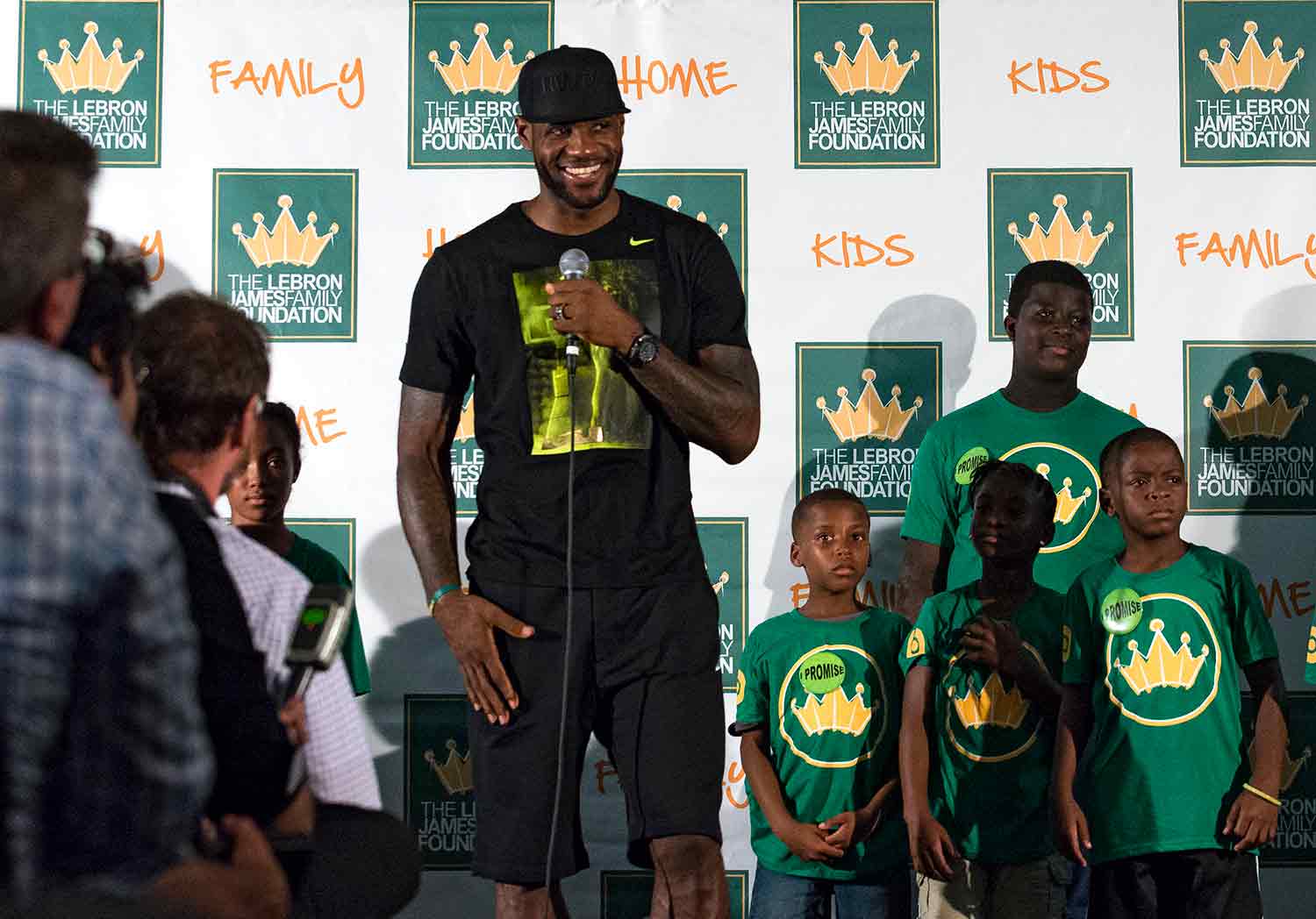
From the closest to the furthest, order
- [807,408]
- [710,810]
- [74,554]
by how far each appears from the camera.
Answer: [74,554] < [710,810] < [807,408]

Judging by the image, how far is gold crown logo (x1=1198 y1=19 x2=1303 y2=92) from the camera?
16.7 ft

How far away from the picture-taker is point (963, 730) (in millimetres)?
4156

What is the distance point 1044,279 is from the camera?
181 inches

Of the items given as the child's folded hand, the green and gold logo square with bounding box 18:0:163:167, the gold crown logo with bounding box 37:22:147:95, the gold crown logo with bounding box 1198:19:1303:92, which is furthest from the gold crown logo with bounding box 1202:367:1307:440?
the gold crown logo with bounding box 37:22:147:95

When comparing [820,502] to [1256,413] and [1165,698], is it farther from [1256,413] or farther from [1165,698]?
[1256,413]

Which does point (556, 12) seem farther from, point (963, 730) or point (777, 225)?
point (963, 730)

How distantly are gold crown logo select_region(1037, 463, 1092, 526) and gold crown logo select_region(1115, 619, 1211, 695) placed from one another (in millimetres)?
588

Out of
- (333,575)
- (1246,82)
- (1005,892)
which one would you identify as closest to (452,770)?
(333,575)

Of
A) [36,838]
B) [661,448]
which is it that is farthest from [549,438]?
[36,838]

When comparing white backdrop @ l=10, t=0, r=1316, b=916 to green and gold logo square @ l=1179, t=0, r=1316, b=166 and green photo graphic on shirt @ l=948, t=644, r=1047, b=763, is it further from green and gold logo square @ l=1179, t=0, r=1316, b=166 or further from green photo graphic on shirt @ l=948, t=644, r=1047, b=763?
green photo graphic on shirt @ l=948, t=644, r=1047, b=763

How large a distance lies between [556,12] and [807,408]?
1473mm

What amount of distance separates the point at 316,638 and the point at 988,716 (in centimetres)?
253

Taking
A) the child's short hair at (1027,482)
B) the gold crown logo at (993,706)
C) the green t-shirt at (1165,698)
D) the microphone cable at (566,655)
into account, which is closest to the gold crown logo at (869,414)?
the child's short hair at (1027,482)

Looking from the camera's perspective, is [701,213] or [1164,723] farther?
[701,213]
